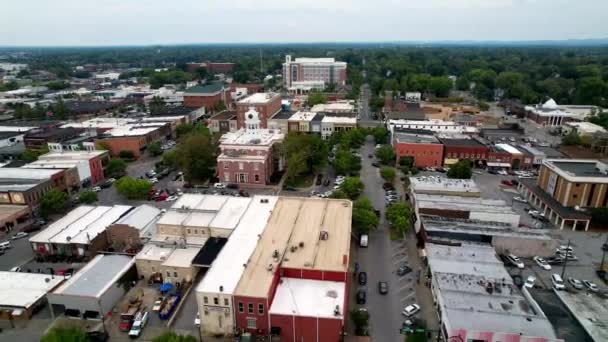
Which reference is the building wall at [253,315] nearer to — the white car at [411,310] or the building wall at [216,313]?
the building wall at [216,313]

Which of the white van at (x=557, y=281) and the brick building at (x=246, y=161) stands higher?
the brick building at (x=246, y=161)

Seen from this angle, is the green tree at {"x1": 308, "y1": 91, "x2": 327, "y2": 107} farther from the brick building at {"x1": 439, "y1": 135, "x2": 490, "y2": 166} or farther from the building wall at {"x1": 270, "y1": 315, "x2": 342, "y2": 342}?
the building wall at {"x1": 270, "y1": 315, "x2": 342, "y2": 342}

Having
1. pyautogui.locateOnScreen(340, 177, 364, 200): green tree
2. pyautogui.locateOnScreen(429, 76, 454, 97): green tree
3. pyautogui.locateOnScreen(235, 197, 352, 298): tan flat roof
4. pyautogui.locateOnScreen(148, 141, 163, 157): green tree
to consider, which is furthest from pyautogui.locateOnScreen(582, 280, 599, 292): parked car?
pyautogui.locateOnScreen(429, 76, 454, 97): green tree

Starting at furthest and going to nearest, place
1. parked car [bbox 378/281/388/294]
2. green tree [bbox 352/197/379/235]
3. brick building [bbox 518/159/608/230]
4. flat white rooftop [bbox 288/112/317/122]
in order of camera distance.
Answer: flat white rooftop [bbox 288/112/317/122] → brick building [bbox 518/159/608/230] → green tree [bbox 352/197/379/235] → parked car [bbox 378/281/388/294]

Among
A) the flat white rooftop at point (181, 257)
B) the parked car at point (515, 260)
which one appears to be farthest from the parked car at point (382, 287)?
the flat white rooftop at point (181, 257)

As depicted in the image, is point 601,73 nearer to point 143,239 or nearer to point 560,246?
point 560,246
